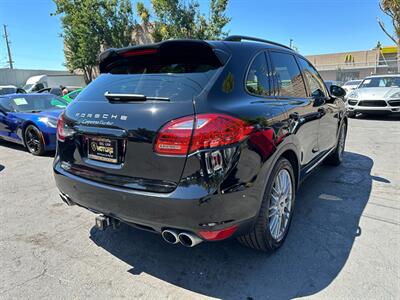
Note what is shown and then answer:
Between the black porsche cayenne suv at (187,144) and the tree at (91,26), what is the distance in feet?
92.3

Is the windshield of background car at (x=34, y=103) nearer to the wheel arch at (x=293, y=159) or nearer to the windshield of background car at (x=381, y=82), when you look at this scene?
the wheel arch at (x=293, y=159)

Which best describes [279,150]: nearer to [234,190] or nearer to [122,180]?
[234,190]

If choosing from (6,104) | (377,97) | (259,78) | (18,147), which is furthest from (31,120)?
(377,97)

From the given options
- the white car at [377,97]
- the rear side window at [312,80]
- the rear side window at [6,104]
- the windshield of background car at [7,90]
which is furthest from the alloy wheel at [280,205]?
the windshield of background car at [7,90]

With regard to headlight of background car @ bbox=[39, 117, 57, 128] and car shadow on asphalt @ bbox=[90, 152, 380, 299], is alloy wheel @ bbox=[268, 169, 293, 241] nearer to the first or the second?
car shadow on asphalt @ bbox=[90, 152, 380, 299]

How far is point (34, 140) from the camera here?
6.69 m

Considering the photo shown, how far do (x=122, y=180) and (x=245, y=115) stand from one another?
1.00 metres

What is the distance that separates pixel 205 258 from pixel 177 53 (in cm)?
174

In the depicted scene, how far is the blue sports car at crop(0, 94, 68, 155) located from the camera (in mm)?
6465

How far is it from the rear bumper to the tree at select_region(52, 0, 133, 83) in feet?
93.9

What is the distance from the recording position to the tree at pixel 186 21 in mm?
27138

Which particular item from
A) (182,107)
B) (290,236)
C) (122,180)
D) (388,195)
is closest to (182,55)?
(182,107)

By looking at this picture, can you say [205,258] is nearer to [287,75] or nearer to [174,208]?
[174,208]

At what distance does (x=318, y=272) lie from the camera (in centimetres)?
249
